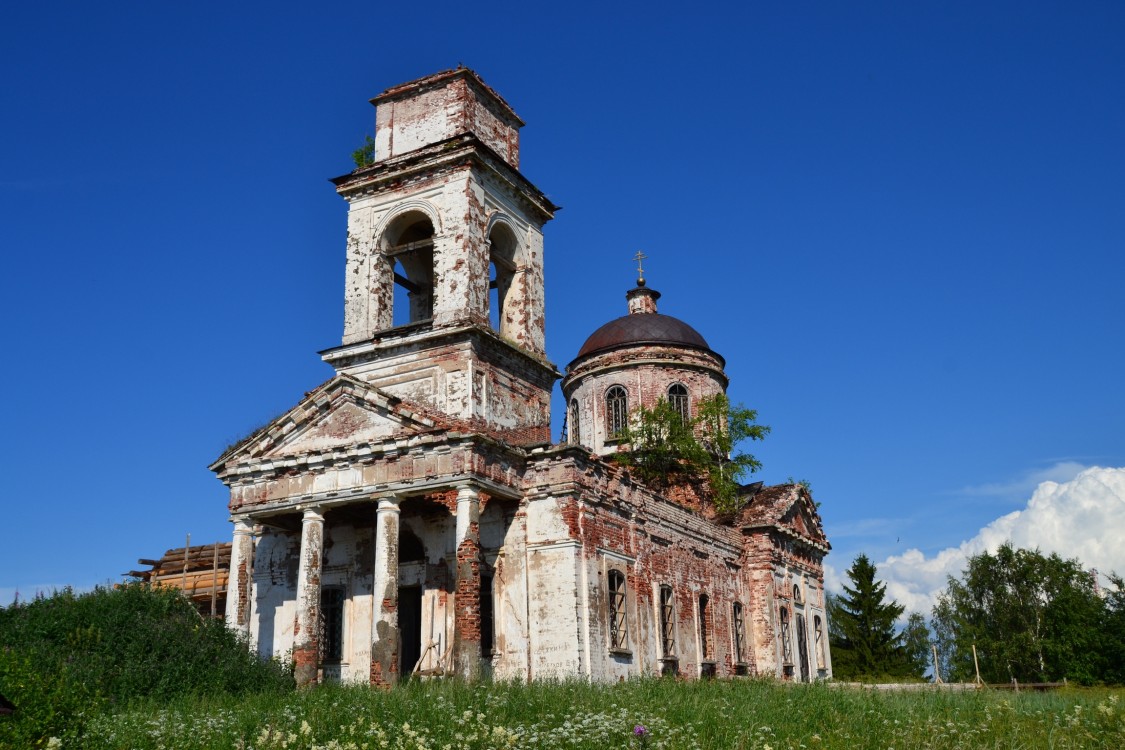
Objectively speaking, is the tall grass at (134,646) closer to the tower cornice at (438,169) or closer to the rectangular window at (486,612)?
the rectangular window at (486,612)

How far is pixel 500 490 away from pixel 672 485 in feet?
33.5

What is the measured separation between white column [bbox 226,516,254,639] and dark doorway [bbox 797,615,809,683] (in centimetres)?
1580

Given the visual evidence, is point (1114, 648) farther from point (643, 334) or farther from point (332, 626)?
point (332, 626)

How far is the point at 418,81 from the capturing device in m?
22.8

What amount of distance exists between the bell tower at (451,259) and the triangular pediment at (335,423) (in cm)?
75

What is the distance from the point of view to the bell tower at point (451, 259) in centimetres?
2061

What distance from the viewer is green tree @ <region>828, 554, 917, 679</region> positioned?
1491 inches

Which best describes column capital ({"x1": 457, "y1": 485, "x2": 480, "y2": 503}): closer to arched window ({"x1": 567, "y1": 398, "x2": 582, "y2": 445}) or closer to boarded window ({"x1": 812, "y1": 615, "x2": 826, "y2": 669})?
arched window ({"x1": 567, "y1": 398, "x2": 582, "y2": 445})

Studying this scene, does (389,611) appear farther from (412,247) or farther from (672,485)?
(672,485)

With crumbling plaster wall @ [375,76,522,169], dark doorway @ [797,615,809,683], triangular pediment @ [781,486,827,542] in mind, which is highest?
crumbling plaster wall @ [375,76,522,169]

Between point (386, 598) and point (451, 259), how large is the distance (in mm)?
7045

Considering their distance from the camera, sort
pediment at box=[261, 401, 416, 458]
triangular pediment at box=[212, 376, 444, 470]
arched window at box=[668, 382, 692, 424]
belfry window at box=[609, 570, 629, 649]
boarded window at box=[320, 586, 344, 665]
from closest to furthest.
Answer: triangular pediment at box=[212, 376, 444, 470] < pediment at box=[261, 401, 416, 458] < belfry window at box=[609, 570, 629, 649] < boarded window at box=[320, 586, 344, 665] < arched window at box=[668, 382, 692, 424]

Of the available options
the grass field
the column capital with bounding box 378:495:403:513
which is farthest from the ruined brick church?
the grass field

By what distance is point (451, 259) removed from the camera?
2112 cm
